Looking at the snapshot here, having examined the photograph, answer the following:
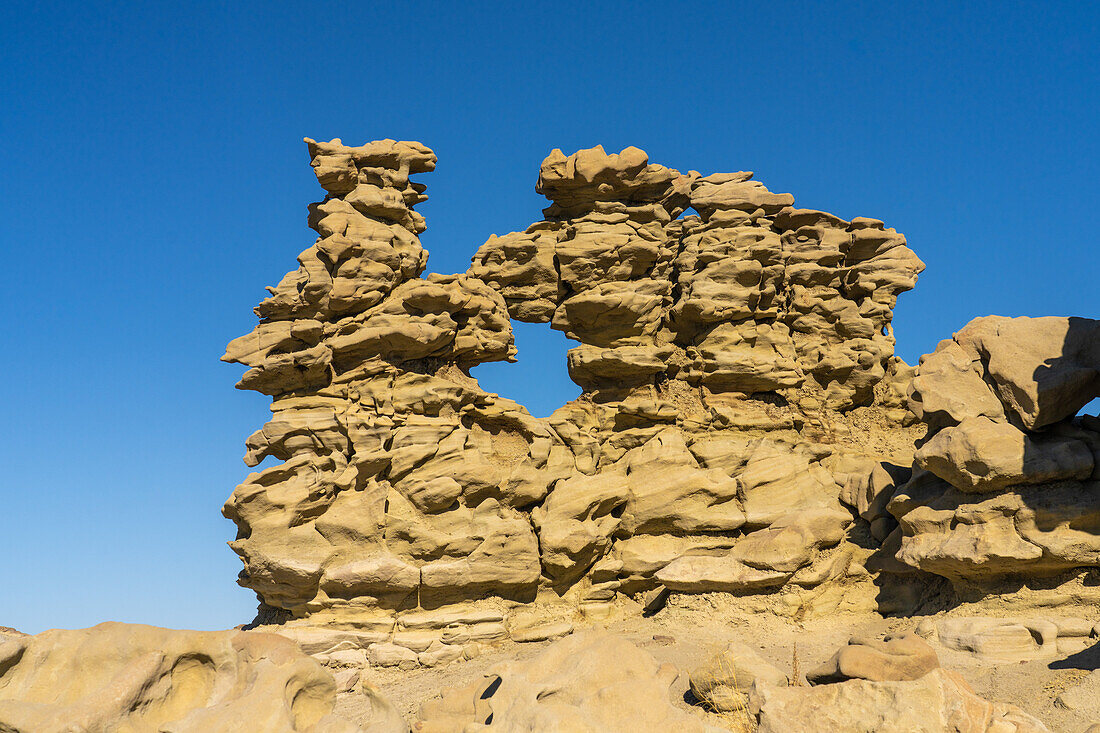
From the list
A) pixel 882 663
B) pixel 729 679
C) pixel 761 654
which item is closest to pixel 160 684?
pixel 729 679

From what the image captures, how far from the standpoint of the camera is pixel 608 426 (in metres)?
16.5

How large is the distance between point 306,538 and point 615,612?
534 cm

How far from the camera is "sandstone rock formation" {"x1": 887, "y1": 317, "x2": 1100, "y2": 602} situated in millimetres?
12117

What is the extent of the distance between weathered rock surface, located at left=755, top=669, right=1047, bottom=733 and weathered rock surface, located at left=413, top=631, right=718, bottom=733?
0.74 meters

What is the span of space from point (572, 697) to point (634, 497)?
7.18 meters

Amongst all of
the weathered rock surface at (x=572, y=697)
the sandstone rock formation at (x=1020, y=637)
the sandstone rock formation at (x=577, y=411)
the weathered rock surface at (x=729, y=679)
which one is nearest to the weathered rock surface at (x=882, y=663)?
the weathered rock surface at (x=729, y=679)

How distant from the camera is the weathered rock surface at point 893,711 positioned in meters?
7.53

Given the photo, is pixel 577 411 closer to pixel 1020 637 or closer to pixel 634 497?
pixel 634 497

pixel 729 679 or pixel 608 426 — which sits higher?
pixel 608 426

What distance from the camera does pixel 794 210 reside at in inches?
677

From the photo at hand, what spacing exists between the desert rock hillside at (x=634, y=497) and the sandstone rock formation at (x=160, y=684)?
3 centimetres

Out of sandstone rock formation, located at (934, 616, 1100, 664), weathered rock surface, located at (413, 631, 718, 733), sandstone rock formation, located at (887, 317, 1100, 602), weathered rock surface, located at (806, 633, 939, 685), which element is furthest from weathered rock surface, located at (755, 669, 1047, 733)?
sandstone rock formation, located at (887, 317, 1100, 602)

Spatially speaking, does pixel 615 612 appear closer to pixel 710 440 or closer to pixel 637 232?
pixel 710 440

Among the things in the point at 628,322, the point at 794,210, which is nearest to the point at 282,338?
the point at 628,322
